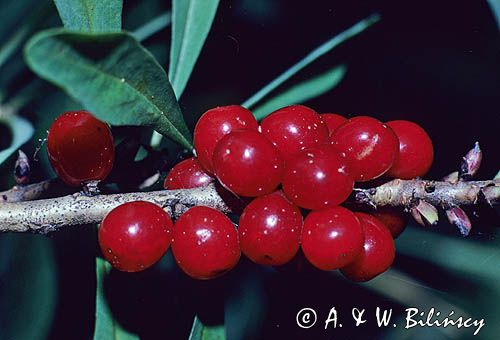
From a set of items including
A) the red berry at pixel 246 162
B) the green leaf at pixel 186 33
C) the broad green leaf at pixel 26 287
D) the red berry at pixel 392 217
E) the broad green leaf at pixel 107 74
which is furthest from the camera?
the broad green leaf at pixel 26 287

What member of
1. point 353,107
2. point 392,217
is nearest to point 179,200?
point 392,217

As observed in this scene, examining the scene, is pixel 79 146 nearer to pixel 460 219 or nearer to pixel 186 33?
pixel 186 33

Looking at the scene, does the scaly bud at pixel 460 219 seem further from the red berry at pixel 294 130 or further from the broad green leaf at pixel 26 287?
the broad green leaf at pixel 26 287

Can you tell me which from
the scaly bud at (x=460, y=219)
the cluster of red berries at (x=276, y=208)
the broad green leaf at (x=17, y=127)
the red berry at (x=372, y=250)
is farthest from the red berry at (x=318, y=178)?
the broad green leaf at (x=17, y=127)

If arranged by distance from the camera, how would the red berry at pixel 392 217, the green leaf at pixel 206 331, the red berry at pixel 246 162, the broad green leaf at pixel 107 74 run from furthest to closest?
1. the green leaf at pixel 206 331
2. the red berry at pixel 392 217
3. the red berry at pixel 246 162
4. the broad green leaf at pixel 107 74

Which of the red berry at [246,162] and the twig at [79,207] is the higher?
the red berry at [246,162]

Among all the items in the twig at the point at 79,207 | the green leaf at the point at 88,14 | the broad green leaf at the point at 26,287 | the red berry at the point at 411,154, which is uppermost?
the green leaf at the point at 88,14

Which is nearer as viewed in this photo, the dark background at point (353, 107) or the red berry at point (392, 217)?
the red berry at point (392, 217)

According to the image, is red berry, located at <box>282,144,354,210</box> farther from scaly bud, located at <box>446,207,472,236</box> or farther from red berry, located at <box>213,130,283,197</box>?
scaly bud, located at <box>446,207,472,236</box>
